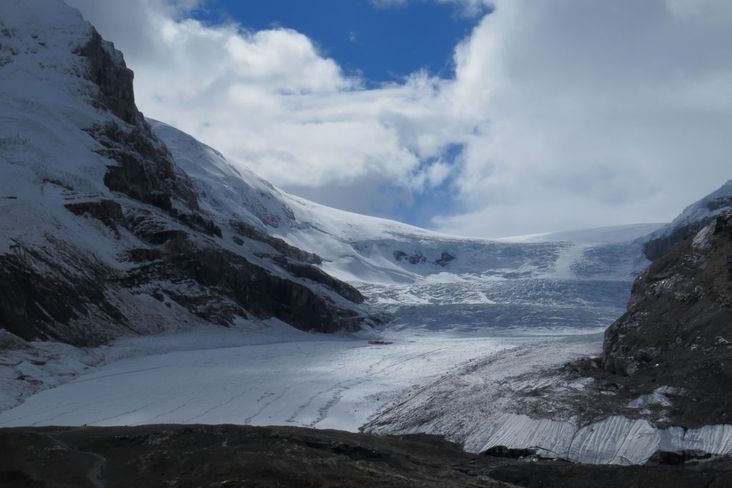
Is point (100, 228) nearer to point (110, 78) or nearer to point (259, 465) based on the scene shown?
point (110, 78)

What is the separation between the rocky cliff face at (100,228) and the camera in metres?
62.5

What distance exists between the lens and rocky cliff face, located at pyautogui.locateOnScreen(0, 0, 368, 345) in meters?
62.5

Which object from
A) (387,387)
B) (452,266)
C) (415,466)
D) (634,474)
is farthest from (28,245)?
(452,266)

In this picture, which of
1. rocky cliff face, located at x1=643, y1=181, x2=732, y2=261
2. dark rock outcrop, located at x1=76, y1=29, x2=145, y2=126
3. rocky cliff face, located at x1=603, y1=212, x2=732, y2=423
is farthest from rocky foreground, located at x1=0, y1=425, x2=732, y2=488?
rocky cliff face, located at x1=643, y1=181, x2=732, y2=261

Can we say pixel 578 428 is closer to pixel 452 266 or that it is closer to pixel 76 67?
pixel 76 67

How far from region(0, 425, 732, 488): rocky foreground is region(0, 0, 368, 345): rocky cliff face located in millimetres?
31060

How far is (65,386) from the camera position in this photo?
4331 centimetres

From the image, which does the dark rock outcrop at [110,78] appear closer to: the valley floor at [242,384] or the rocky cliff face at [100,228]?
the rocky cliff face at [100,228]

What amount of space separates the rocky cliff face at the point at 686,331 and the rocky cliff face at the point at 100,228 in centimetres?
3771

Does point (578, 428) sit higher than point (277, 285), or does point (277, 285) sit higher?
point (277, 285)

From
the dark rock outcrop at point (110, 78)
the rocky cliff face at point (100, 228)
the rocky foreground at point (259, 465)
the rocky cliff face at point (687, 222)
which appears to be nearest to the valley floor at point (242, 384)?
the rocky cliff face at point (100, 228)

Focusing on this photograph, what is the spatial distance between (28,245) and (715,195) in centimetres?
11904

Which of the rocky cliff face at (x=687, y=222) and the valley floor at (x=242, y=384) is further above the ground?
the rocky cliff face at (x=687, y=222)

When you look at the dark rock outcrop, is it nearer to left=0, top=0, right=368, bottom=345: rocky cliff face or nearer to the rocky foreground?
left=0, top=0, right=368, bottom=345: rocky cliff face
